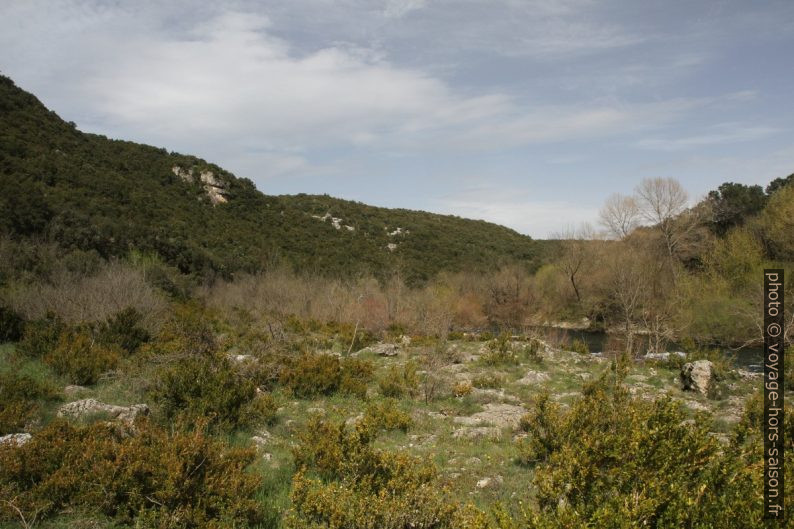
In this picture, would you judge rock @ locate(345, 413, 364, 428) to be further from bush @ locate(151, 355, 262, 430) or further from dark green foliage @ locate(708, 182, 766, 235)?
dark green foliage @ locate(708, 182, 766, 235)

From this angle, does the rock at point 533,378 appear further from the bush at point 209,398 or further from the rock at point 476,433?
the bush at point 209,398

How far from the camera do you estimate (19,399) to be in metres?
6.78

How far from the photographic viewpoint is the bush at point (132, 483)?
404 centimetres

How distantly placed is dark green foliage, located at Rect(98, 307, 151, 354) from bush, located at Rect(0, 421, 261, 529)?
815 centimetres

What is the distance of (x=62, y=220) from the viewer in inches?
898

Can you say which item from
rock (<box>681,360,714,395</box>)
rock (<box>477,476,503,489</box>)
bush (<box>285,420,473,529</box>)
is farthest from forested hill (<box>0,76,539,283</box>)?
rock (<box>681,360,714,395</box>)

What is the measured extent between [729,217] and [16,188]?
50.0 metres

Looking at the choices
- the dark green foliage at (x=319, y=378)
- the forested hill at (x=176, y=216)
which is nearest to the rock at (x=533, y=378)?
the dark green foliage at (x=319, y=378)

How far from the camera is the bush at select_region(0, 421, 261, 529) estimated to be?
4.04 m

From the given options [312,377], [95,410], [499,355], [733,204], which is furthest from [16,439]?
[733,204]

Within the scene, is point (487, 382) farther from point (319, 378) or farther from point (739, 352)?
point (739, 352)

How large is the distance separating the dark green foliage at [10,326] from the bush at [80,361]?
322 cm

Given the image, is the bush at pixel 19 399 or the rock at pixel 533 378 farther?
the rock at pixel 533 378

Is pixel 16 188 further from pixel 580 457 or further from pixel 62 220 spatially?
pixel 580 457
